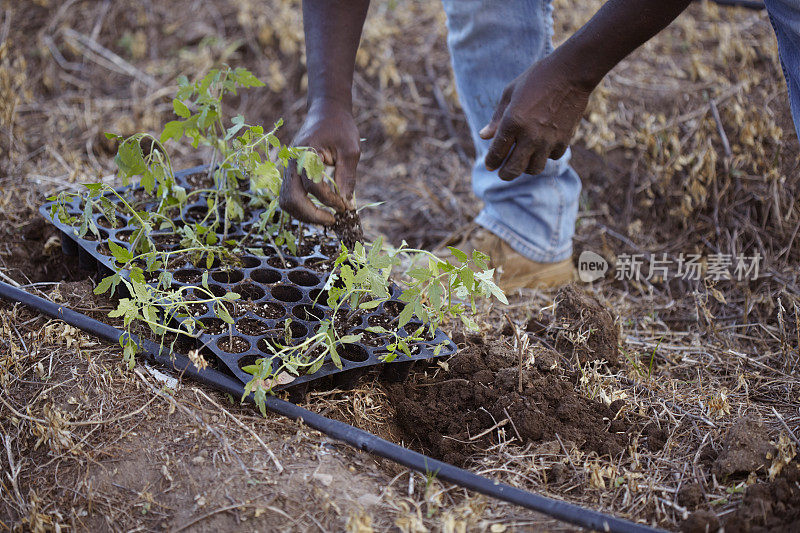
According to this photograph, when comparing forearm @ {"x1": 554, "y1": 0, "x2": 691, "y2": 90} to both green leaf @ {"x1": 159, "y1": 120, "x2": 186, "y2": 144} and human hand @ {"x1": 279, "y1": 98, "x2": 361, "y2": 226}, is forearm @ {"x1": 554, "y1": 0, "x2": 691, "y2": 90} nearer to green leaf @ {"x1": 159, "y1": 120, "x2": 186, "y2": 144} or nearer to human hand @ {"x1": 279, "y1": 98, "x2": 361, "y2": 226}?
human hand @ {"x1": 279, "y1": 98, "x2": 361, "y2": 226}

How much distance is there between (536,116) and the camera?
6.71 ft

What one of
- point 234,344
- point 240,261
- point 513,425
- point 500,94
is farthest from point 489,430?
point 500,94

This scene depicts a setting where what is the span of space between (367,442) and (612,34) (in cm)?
128

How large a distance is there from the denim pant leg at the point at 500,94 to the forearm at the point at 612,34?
0.57m

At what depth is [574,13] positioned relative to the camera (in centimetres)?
436

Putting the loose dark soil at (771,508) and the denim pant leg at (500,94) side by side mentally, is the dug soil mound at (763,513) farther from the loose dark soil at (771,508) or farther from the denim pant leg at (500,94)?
the denim pant leg at (500,94)

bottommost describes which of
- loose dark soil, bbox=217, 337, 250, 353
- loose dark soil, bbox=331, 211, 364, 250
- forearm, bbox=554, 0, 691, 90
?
loose dark soil, bbox=217, 337, 250, 353

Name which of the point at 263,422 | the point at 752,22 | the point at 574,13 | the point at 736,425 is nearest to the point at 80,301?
the point at 263,422

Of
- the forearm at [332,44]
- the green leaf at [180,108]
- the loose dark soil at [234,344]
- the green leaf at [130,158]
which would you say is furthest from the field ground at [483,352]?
the forearm at [332,44]

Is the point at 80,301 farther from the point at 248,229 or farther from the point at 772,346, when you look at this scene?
the point at 772,346

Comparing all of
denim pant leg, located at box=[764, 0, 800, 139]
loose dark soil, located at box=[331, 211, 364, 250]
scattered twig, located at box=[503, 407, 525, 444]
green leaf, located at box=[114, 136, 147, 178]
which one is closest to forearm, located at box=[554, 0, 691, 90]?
denim pant leg, located at box=[764, 0, 800, 139]

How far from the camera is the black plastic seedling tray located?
6.21 ft

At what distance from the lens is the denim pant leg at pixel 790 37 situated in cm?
170

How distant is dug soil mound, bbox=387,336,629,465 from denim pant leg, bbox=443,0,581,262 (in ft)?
2.78
